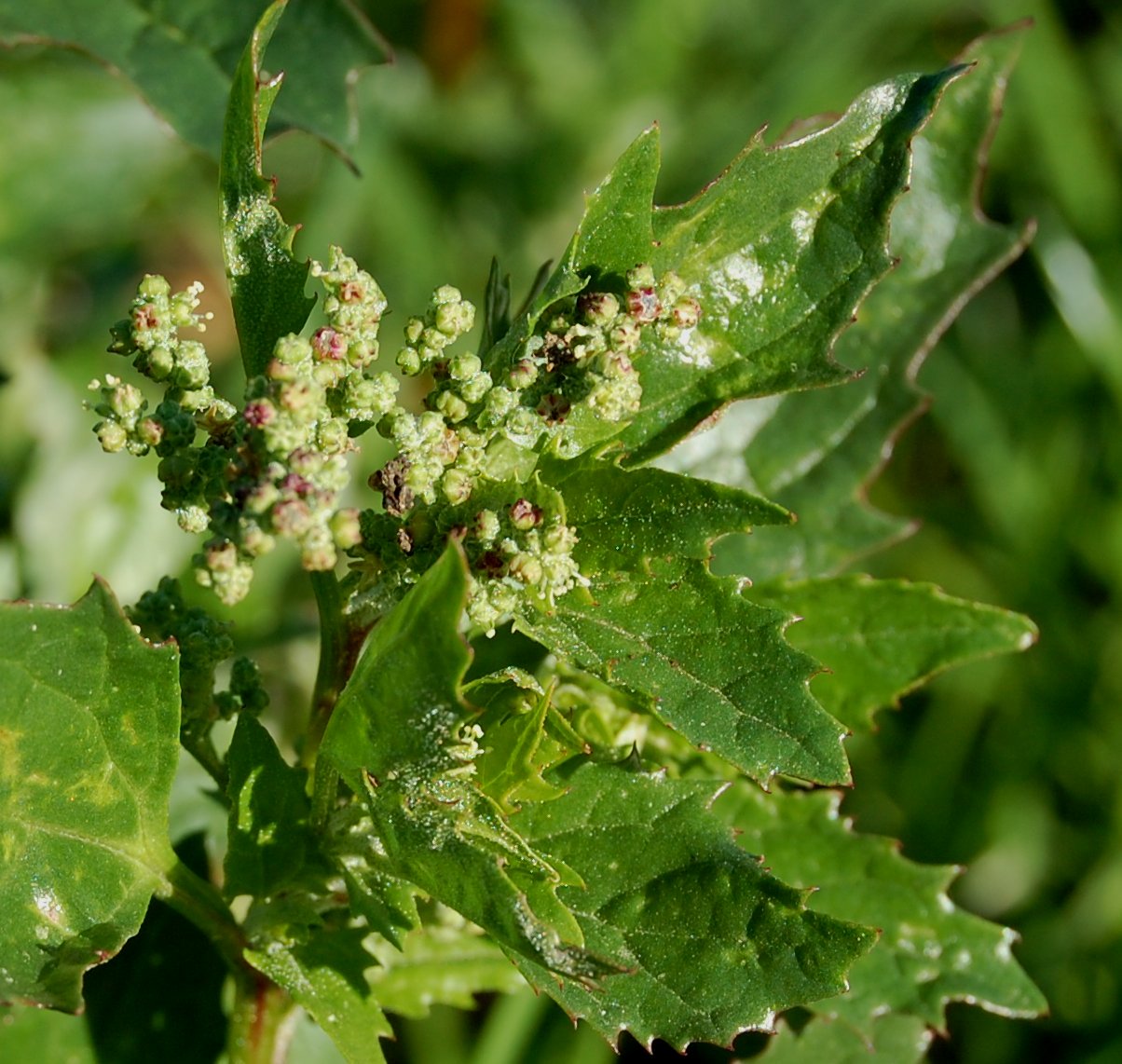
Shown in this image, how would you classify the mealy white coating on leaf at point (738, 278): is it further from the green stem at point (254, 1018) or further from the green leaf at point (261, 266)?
the green stem at point (254, 1018)

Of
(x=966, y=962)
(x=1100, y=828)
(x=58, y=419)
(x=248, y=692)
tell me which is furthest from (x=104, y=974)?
(x=1100, y=828)

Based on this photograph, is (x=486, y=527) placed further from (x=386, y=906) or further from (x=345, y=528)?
(x=386, y=906)

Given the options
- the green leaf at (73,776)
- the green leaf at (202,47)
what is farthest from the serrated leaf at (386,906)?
the green leaf at (202,47)

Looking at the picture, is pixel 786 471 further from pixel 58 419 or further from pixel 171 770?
pixel 58 419

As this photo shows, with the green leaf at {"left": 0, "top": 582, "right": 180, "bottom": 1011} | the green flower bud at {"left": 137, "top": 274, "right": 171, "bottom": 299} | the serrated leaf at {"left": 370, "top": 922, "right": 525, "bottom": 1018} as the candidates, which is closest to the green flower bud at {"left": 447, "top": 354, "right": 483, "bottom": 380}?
the green flower bud at {"left": 137, "top": 274, "right": 171, "bottom": 299}

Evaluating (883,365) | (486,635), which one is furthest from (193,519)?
(883,365)

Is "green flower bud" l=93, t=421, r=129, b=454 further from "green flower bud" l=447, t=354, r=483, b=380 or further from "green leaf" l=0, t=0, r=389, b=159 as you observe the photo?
"green leaf" l=0, t=0, r=389, b=159

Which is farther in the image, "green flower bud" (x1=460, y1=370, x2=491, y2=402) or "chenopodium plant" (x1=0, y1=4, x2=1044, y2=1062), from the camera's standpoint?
"green flower bud" (x1=460, y1=370, x2=491, y2=402)
